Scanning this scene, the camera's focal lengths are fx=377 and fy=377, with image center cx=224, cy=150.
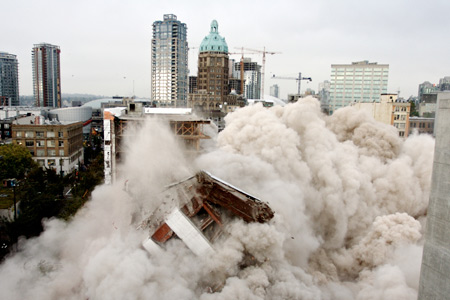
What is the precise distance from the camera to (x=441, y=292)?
8258 mm

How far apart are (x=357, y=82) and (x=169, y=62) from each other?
127 ft

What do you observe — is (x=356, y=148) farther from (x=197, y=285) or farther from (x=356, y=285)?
(x=197, y=285)

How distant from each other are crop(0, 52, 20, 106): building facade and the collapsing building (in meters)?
109

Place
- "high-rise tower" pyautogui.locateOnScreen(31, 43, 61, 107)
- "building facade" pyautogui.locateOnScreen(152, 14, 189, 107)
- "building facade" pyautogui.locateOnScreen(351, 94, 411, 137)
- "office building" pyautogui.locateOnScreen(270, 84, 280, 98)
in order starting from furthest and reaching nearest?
"office building" pyautogui.locateOnScreen(270, 84, 280, 98) → "high-rise tower" pyautogui.locateOnScreen(31, 43, 61, 107) → "building facade" pyautogui.locateOnScreen(152, 14, 189, 107) → "building facade" pyautogui.locateOnScreen(351, 94, 411, 137)

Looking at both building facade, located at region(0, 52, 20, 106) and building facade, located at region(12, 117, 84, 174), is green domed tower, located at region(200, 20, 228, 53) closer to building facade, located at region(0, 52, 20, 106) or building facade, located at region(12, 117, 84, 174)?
building facade, located at region(12, 117, 84, 174)

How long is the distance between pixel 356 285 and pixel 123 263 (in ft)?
27.6

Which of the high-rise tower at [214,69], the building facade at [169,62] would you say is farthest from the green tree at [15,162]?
the building facade at [169,62]

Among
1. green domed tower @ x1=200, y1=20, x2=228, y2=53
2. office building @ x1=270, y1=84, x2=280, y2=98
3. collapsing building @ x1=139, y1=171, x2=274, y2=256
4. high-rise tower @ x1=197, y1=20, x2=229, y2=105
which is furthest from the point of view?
office building @ x1=270, y1=84, x2=280, y2=98

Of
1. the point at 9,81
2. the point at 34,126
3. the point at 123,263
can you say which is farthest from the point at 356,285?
the point at 9,81

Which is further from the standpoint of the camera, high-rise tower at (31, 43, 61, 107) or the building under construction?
high-rise tower at (31, 43, 61, 107)

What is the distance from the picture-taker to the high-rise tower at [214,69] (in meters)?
75.6

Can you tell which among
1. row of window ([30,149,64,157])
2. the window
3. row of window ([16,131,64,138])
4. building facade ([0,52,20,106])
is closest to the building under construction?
row of window ([16,131,64,138])

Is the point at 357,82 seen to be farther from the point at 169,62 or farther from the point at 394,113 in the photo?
the point at 169,62

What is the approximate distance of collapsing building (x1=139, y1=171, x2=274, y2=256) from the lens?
1151 cm
